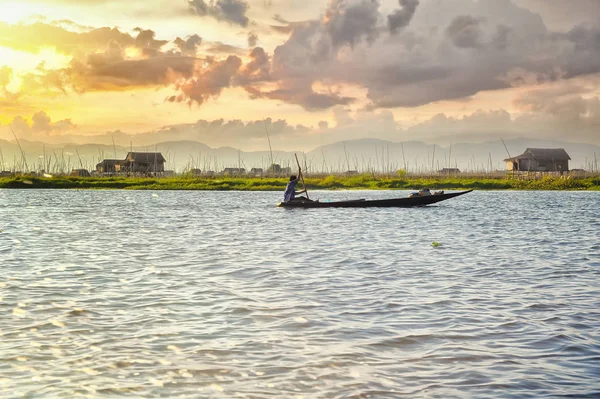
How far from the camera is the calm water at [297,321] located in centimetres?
610

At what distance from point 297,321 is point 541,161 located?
8292cm

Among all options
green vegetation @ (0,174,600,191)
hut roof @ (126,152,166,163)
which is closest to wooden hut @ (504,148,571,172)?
green vegetation @ (0,174,600,191)

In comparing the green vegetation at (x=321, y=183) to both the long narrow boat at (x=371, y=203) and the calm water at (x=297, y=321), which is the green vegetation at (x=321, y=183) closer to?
the long narrow boat at (x=371, y=203)

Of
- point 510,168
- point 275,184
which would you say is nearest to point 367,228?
point 275,184

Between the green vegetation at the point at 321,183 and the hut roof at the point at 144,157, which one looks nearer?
the green vegetation at the point at 321,183

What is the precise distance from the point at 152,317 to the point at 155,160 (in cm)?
8455

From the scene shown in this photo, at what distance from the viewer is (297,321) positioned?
864 cm

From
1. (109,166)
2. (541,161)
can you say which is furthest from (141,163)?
(541,161)

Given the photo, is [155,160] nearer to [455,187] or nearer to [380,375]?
[455,187]

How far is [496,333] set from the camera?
798 cm

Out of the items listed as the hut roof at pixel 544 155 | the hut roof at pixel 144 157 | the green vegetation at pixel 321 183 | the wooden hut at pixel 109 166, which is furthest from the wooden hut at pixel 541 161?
the wooden hut at pixel 109 166

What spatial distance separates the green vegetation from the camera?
234ft

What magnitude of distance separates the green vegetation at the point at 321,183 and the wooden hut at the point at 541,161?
7802 millimetres

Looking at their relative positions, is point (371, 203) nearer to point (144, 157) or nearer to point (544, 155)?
point (544, 155)
